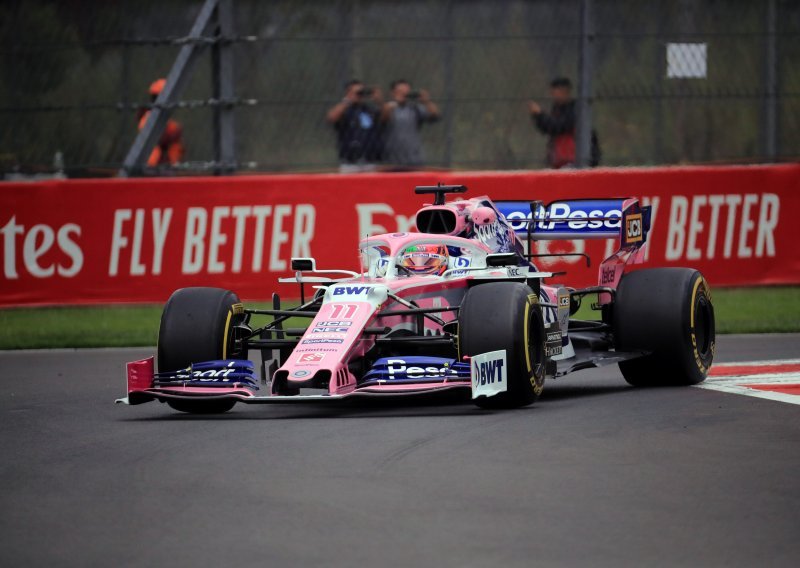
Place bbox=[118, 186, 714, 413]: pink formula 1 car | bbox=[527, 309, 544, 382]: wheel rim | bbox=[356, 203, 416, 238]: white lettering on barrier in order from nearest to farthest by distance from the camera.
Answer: bbox=[118, 186, 714, 413]: pink formula 1 car, bbox=[527, 309, 544, 382]: wheel rim, bbox=[356, 203, 416, 238]: white lettering on barrier

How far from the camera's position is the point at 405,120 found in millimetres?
16531

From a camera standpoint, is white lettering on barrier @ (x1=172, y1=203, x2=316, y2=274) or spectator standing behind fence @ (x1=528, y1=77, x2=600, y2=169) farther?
spectator standing behind fence @ (x1=528, y1=77, x2=600, y2=169)

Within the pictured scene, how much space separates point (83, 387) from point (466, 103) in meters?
6.05

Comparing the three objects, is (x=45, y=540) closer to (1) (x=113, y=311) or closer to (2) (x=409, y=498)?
(2) (x=409, y=498)

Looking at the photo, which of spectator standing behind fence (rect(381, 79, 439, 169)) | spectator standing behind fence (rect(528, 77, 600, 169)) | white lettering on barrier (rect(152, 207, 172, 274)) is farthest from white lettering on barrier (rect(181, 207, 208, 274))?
spectator standing behind fence (rect(528, 77, 600, 169))

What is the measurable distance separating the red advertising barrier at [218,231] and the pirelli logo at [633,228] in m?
3.84

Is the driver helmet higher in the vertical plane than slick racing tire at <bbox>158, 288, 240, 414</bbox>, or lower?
higher

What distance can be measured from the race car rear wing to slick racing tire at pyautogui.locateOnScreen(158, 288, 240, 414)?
2555 mm

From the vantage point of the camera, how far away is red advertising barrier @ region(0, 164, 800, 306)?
52.5ft

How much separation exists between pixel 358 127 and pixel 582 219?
16.6 feet

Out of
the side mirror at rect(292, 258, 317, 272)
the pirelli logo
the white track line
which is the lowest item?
the white track line

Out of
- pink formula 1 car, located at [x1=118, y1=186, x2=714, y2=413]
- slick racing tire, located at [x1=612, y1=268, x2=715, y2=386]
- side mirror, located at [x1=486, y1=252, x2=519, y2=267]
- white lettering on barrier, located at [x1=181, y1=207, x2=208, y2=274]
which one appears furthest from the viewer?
white lettering on barrier, located at [x1=181, y1=207, x2=208, y2=274]

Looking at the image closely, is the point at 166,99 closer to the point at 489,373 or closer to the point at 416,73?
the point at 416,73

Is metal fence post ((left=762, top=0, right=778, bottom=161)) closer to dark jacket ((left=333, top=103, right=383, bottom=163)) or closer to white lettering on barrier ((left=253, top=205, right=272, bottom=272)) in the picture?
dark jacket ((left=333, top=103, right=383, bottom=163))
